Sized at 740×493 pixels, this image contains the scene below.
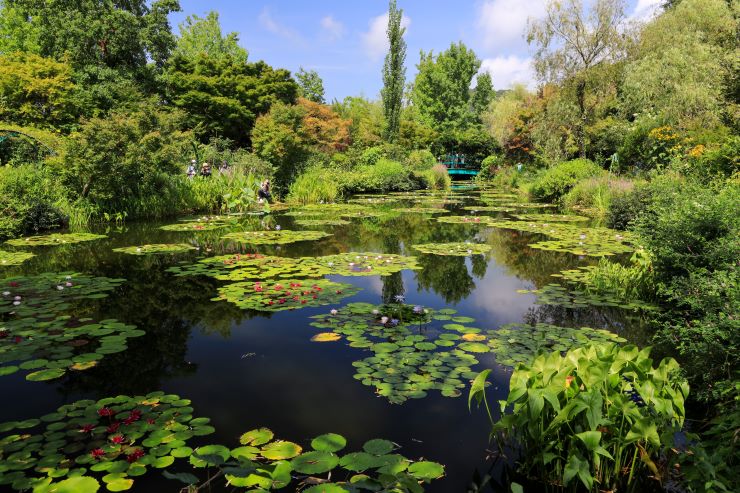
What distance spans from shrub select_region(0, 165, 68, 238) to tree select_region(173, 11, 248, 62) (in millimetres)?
38784

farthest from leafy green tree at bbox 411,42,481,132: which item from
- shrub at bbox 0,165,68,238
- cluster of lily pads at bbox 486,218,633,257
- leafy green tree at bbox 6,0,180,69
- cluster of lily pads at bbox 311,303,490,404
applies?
cluster of lily pads at bbox 311,303,490,404

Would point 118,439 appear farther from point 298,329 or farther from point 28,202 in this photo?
point 28,202

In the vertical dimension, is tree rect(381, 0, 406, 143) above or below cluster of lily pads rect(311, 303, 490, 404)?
above

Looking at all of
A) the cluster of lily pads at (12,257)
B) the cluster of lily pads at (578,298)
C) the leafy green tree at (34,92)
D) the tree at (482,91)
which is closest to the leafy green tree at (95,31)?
the leafy green tree at (34,92)

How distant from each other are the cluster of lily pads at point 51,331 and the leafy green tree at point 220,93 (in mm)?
20724

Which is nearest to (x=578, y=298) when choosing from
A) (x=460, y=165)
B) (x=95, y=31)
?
(x=95, y=31)

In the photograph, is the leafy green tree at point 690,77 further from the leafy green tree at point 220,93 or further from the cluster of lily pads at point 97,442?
the leafy green tree at point 220,93

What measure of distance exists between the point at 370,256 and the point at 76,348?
4.79 metres

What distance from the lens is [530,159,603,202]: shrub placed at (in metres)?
16.8

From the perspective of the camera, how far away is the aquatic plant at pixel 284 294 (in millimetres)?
5273

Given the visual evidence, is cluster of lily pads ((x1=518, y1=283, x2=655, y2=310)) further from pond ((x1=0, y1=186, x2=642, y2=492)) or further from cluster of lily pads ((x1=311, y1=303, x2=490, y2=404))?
cluster of lily pads ((x1=311, y1=303, x2=490, y2=404))

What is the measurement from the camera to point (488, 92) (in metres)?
53.8

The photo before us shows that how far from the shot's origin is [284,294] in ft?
18.6

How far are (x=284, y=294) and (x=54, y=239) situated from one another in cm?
622
